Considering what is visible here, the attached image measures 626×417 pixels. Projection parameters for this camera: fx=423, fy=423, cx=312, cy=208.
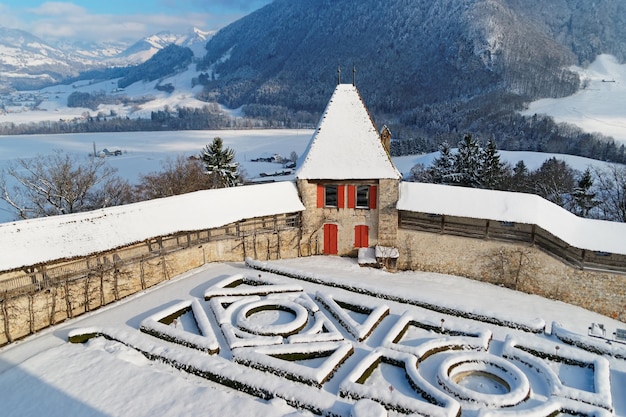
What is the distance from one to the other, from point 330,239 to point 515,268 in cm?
1122

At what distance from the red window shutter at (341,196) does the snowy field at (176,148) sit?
45461 mm

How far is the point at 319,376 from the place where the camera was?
45.8 ft

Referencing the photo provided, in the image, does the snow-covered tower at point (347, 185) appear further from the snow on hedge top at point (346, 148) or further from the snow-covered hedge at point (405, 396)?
the snow-covered hedge at point (405, 396)

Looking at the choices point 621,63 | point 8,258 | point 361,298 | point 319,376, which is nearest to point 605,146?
point 361,298

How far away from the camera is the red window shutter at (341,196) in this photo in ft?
88.4

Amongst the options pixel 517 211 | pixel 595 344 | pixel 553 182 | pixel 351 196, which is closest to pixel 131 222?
pixel 351 196

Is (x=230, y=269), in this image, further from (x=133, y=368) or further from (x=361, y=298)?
(x=133, y=368)

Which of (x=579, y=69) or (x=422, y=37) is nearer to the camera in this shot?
(x=579, y=69)

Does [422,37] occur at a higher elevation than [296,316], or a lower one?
higher

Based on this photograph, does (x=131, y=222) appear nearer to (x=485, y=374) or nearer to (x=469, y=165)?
(x=485, y=374)

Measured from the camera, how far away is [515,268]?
80.8 feet

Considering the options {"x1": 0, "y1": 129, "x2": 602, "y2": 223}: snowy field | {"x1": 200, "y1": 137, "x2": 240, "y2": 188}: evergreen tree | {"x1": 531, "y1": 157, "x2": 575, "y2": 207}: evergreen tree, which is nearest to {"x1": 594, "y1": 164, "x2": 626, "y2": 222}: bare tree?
{"x1": 531, "y1": 157, "x2": 575, "y2": 207}: evergreen tree

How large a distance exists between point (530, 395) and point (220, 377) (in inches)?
406

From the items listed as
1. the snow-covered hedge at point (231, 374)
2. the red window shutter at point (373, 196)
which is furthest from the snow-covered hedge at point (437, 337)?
the red window shutter at point (373, 196)
